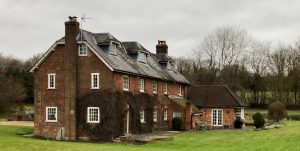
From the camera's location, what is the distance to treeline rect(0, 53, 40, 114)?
248ft

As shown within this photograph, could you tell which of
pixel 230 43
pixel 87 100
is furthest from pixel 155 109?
pixel 230 43

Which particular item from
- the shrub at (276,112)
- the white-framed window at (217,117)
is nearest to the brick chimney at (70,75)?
the white-framed window at (217,117)

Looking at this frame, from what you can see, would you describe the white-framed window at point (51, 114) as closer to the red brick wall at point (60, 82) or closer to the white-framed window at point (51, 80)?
the red brick wall at point (60, 82)

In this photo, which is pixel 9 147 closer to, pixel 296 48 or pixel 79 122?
pixel 79 122

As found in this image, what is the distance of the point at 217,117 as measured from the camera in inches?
2186

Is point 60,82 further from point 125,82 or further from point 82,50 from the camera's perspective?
point 125,82

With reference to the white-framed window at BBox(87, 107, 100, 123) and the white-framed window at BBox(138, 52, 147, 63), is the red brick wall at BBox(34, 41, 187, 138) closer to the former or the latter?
the white-framed window at BBox(87, 107, 100, 123)

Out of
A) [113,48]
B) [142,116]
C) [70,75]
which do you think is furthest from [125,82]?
[70,75]

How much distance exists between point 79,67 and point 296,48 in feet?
182

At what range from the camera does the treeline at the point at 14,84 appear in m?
75.7

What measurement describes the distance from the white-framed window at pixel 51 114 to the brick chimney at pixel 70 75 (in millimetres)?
1406

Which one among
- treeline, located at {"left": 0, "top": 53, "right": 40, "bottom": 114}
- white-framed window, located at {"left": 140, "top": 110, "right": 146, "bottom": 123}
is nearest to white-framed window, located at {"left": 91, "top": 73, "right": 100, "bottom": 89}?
white-framed window, located at {"left": 140, "top": 110, "right": 146, "bottom": 123}

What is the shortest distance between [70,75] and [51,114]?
415cm

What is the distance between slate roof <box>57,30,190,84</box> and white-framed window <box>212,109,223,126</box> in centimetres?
661
